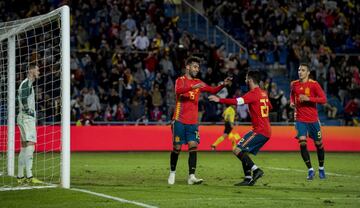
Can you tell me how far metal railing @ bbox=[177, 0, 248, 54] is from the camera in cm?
3512

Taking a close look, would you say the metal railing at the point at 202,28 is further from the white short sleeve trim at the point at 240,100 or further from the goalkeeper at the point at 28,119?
the goalkeeper at the point at 28,119

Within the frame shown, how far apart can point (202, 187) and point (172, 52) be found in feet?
59.1

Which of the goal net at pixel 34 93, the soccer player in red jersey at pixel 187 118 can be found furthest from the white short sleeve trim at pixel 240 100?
the goal net at pixel 34 93

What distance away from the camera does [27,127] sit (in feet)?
49.3

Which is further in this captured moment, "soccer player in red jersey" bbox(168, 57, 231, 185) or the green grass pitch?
"soccer player in red jersey" bbox(168, 57, 231, 185)

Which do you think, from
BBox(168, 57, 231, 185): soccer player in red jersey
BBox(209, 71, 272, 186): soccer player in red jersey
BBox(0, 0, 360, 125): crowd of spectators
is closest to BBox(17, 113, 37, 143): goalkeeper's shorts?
BBox(168, 57, 231, 185): soccer player in red jersey

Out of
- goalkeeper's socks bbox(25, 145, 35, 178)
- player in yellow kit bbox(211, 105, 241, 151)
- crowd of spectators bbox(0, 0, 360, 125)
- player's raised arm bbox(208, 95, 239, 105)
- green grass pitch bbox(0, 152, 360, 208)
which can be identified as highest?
crowd of spectators bbox(0, 0, 360, 125)

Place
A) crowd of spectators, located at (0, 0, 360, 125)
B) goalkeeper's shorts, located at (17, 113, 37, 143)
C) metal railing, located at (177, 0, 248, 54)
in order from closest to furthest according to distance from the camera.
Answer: goalkeeper's shorts, located at (17, 113, 37, 143), crowd of spectators, located at (0, 0, 360, 125), metal railing, located at (177, 0, 248, 54)

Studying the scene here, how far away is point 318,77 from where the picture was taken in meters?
33.2

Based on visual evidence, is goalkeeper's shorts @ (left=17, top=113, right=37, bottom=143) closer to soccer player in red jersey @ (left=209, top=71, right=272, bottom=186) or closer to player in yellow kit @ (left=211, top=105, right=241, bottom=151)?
soccer player in red jersey @ (left=209, top=71, right=272, bottom=186)

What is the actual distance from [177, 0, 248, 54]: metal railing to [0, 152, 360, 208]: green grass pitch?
12209 mm

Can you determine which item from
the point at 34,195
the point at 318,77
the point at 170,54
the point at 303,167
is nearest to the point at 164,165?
the point at 303,167

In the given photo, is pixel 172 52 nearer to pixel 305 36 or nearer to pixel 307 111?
pixel 305 36

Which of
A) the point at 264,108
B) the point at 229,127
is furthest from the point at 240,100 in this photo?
the point at 229,127
